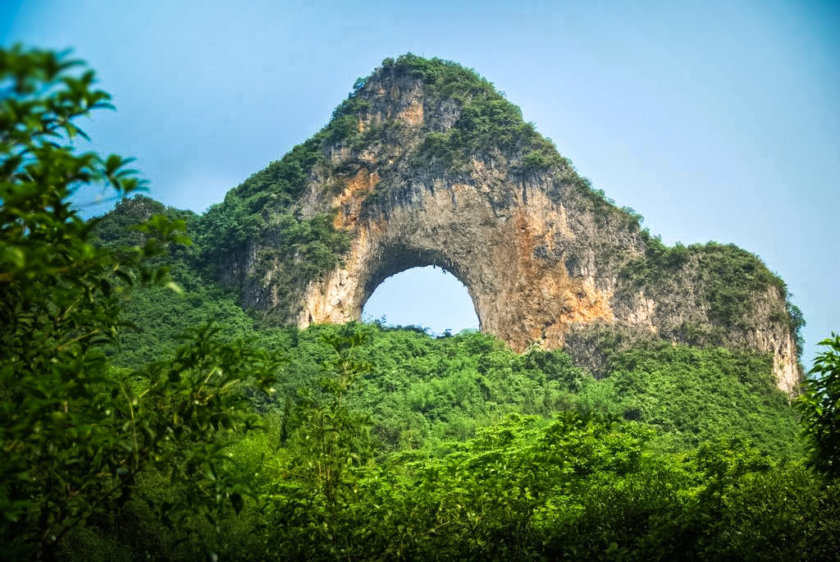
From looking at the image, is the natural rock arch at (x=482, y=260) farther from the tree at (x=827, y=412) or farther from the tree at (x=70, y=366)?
the tree at (x=70, y=366)

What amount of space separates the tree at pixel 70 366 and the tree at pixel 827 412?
480 cm

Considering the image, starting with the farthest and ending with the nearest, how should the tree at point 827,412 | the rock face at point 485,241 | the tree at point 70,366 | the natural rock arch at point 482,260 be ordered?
the natural rock arch at point 482,260, the rock face at point 485,241, the tree at point 827,412, the tree at point 70,366

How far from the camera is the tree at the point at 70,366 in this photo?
2832 millimetres

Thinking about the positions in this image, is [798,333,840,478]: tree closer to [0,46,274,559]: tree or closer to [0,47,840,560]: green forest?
[0,47,840,560]: green forest

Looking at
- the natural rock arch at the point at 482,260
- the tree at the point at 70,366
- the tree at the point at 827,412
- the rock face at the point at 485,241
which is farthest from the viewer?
the natural rock arch at the point at 482,260

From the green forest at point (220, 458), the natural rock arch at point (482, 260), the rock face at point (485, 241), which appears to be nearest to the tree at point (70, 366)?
the green forest at point (220, 458)

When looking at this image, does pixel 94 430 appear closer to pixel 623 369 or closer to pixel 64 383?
pixel 64 383

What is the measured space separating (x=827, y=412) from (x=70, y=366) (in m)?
6.13

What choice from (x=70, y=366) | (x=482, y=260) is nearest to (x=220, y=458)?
(x=70, y=366)

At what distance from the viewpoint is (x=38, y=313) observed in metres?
3.62

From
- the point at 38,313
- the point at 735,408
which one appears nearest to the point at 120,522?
the point at 38,313

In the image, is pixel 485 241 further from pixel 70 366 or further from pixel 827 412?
pixel 70 366

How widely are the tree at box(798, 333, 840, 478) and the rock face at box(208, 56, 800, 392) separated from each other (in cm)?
2583

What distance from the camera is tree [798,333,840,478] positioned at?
5.92 m
